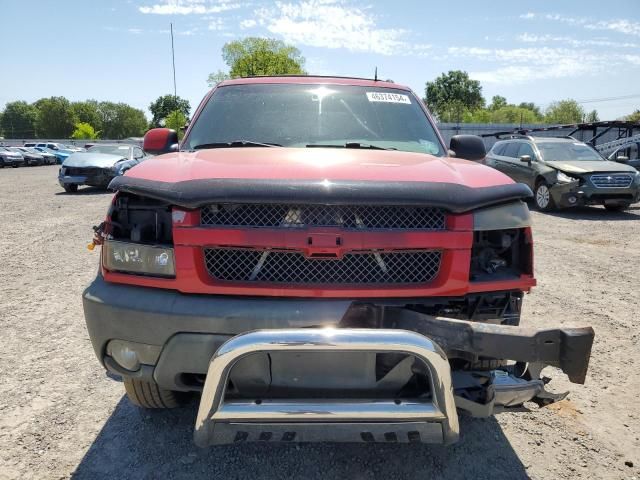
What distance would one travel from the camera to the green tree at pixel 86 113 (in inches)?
4395

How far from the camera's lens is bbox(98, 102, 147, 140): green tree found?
119 meters

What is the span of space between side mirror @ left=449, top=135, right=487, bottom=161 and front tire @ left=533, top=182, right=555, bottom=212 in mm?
8455

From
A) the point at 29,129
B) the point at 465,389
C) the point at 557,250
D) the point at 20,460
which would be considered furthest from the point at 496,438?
the point at 29,129

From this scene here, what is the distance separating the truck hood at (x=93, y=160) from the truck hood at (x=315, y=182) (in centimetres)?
1370

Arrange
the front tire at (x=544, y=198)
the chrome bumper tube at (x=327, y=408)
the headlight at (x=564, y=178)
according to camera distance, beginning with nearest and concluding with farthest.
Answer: the chrome bumper tube at (x=327, y=408) < the headlight at (x=564, y=178) < the front tire at (x=544, y=198)

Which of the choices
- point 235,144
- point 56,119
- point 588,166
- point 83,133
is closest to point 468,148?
point 235,144

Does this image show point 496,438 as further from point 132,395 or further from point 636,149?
point 636,149

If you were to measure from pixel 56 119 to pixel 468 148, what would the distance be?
402 ft

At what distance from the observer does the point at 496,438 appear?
268 cm

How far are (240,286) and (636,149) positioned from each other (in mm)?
15273

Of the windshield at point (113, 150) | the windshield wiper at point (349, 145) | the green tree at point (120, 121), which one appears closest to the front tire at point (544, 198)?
the windshield wiper at point (349, 145)

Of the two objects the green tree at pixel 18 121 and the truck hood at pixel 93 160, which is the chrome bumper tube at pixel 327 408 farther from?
the green tree at pixel 18 121

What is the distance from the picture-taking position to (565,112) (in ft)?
299

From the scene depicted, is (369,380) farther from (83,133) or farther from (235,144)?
(83,133)
